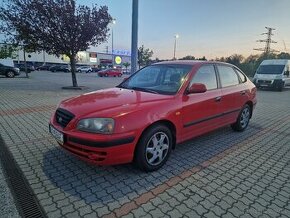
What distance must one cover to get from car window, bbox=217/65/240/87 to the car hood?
5.84ft

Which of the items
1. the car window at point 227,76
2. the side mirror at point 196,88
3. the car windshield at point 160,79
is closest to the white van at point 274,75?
the car window at point 227,76

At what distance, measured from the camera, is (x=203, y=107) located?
4230 millimetres

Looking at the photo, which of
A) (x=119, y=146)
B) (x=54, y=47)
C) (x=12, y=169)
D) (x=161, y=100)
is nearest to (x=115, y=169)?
(x=119, y=146)

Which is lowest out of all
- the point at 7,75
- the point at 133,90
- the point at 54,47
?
the point at 7,75

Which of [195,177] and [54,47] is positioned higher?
[54,47]

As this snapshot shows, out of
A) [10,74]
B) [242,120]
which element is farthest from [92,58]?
[242,120]

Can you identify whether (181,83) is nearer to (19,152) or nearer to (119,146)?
(119,146)

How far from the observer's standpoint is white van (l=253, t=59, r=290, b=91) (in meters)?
17.7

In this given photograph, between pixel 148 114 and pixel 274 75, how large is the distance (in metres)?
17.5

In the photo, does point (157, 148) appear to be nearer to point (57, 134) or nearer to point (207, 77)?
point (57, 134)

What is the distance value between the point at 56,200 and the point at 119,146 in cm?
98

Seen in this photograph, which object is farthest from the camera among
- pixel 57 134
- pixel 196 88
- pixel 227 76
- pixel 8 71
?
pixel 8 71

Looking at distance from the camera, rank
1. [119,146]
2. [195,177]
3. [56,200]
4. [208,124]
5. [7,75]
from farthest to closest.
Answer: [7,75] → [208,124] → [195,177] → [119,146] → [56,200]

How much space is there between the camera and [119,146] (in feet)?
10.0
